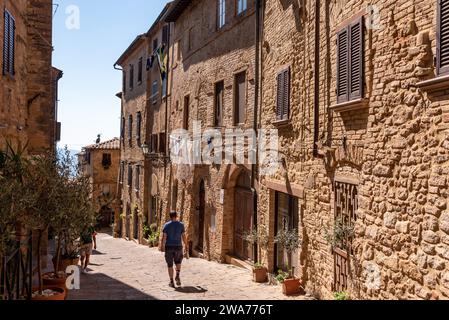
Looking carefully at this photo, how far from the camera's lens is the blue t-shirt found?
957 cm

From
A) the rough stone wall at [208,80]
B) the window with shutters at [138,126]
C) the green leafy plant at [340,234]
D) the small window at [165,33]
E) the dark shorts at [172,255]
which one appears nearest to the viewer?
the green leafy plant at [340,234]

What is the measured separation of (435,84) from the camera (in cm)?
504

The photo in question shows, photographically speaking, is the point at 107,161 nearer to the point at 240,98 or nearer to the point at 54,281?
the point at 240,98

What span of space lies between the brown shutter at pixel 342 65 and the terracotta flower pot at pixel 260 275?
15.1 ft

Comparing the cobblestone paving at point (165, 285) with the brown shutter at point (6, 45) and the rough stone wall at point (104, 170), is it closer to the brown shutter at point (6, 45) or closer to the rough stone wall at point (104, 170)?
the brown shutter at point (6, 45)

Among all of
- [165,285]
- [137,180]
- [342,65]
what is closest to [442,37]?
[342,65]

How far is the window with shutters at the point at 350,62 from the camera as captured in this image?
6.79m

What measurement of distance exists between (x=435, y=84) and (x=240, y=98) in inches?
330

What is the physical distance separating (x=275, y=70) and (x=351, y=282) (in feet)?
18.1

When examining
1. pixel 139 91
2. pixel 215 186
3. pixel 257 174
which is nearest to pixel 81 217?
pixel 257 174

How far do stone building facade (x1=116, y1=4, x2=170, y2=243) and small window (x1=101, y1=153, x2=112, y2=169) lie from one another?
576cm

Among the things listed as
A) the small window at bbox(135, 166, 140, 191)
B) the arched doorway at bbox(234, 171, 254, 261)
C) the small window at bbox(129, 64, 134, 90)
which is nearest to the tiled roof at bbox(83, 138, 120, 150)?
the small window at bbox(129, 64, 134, 90)

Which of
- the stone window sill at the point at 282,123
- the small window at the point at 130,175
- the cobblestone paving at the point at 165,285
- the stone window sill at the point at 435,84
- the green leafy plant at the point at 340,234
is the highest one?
the stone window sill at the point at 282,123

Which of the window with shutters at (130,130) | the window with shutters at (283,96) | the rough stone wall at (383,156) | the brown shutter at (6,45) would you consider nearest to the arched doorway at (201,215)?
the window with shutters at (283,96)
